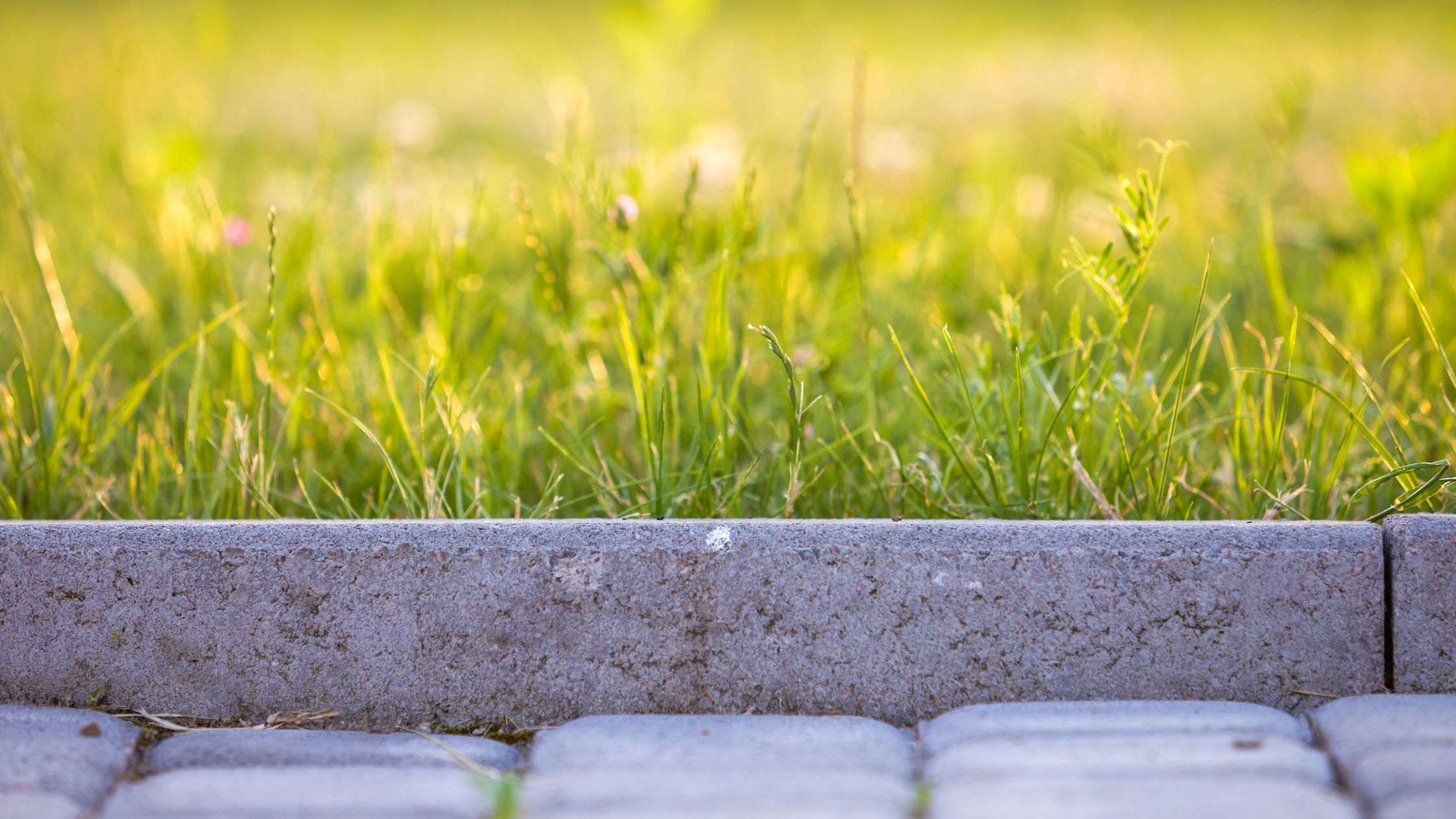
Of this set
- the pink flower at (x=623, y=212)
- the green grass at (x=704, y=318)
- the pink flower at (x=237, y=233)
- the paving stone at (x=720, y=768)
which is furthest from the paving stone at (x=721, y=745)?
the pink flower at (x=237, y=233)

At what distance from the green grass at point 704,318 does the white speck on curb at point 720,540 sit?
0.20 m

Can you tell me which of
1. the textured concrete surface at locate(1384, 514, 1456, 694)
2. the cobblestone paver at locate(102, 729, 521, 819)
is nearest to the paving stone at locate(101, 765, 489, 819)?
the cobblestone paver at locate(102, 729, 521, 819)

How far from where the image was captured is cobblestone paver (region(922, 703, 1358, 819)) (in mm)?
947

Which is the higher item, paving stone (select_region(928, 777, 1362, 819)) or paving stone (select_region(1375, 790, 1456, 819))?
paving stone (select_region(1375, 790, 1456, 819))

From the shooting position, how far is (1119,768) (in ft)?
3.35

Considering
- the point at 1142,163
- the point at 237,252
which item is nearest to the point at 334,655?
the point at 237,252

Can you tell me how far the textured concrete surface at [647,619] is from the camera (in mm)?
1215

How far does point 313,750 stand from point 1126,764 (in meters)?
0.88

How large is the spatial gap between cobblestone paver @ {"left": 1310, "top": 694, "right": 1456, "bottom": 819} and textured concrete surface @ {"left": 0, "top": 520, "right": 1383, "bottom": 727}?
3.6 inches

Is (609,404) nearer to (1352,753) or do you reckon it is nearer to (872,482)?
(872,482)

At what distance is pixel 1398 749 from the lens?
1019 mm

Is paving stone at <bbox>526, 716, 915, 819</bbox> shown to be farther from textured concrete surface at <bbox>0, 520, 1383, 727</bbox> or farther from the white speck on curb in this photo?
the white speck on curb

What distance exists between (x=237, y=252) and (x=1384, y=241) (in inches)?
107

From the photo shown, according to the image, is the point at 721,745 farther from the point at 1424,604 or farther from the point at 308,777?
the point at 1424,604
